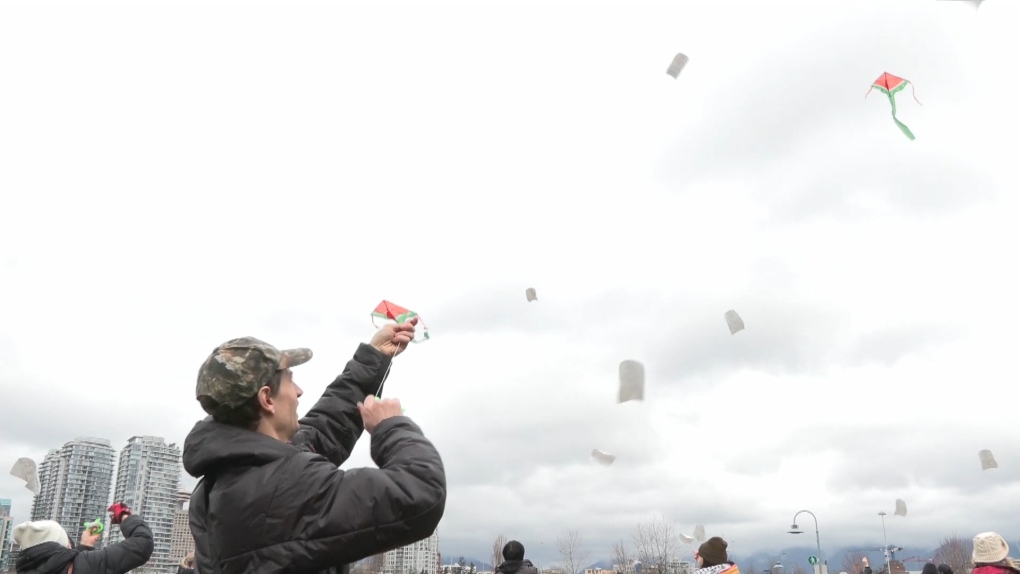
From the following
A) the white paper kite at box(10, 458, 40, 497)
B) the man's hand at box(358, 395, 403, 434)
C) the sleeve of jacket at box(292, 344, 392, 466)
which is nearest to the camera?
the man's hand at box(358, 395, 403, 434)

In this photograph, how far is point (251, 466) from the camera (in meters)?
2.00

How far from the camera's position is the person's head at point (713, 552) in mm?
6097

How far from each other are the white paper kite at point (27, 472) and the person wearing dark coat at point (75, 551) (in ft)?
16.2

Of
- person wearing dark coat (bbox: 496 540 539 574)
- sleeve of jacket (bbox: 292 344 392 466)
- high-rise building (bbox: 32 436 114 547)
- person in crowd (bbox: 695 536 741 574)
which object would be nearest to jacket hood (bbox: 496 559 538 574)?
person wearing dark coat (bbox: 496 540 539 574)

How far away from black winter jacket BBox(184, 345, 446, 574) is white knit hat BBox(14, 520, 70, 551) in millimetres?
3019

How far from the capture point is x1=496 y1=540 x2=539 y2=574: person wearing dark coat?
271 inches

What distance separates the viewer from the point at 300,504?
192cm

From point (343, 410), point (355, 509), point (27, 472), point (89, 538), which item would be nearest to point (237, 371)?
point (355, 509)

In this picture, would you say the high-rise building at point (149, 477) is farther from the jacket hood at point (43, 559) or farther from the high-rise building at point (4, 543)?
the jacket hood at point (43, 559)

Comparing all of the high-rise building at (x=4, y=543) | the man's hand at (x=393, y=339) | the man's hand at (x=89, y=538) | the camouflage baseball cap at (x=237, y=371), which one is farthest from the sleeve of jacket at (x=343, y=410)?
the high-rise building at (x=4, y=543)

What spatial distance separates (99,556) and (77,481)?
150 ft

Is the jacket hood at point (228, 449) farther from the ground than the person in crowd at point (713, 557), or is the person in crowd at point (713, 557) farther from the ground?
the jacket hood at point (228, 449)

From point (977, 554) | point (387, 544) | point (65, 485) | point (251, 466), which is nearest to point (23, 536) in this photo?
point (251, 466)

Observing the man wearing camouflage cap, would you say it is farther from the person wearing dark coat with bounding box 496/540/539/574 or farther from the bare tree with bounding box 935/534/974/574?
the bare tree with bounding box 935/534/974/574
